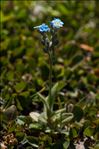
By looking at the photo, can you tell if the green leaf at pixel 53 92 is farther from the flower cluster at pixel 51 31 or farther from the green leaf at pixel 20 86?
the flower cluster at pixel 51 31

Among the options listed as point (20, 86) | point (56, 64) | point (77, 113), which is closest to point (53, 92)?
point (77, 113)

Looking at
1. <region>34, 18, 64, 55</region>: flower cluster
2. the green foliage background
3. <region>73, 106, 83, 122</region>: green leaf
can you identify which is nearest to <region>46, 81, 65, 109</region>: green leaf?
the green foliage background

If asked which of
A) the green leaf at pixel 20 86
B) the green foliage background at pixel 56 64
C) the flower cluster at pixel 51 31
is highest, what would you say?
the flower cluster at pixel 51 31

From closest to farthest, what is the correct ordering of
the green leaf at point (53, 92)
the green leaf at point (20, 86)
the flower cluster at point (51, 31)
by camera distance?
the flower cluster at point (51, 31) → the green leaf at point (53, 92) → the green leaf at point (20, 86)

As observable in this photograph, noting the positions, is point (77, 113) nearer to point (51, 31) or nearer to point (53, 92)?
point (53, 92)

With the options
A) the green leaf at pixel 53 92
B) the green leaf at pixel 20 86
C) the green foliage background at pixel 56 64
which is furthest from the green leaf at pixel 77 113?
the green leaf at pixel 20 86

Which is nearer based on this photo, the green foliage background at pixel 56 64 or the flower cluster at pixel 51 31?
the flower cluster at pixel 51 31

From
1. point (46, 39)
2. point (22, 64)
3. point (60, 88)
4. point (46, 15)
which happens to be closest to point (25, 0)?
point (46, 15)

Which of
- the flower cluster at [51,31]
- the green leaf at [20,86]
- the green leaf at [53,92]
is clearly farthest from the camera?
the green leaf at [20,86]

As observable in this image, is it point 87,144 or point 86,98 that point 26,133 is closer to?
point 87,144

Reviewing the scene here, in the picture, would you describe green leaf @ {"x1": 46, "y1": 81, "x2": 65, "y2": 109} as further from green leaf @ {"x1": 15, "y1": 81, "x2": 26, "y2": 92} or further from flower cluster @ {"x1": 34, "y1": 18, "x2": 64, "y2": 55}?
flower cluster @ {"x1": 34, "y1": 18, "x2": 64, "y2": 55}
